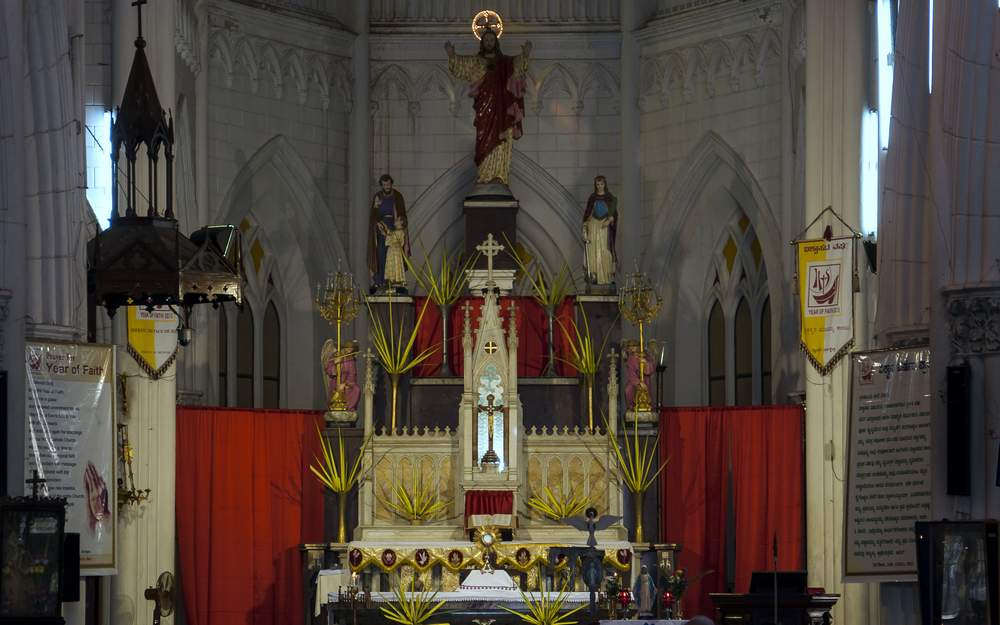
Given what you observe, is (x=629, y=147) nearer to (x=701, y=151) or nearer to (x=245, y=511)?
(x=701, y=151)

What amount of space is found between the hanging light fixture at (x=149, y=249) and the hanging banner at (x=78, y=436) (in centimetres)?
70

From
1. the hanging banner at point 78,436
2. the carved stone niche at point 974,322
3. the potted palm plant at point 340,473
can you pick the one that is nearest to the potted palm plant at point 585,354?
the potted palm plant at point 340,473

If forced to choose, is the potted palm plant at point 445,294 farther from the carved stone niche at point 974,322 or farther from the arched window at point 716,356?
the carved stone niche at point 974,322

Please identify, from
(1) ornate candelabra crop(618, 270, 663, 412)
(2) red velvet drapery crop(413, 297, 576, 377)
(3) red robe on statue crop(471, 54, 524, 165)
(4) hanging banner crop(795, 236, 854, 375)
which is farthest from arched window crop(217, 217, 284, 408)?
(4) hanging banner crop(795, 236, 854, 375)

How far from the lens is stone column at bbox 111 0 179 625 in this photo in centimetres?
2205

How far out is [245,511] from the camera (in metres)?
24.2

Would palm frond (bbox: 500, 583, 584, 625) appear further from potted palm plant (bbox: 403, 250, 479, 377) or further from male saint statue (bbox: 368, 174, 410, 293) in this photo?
male saint statue (bbox: 368, 174, 410, 293)

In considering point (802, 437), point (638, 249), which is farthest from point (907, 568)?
point (638, 249)

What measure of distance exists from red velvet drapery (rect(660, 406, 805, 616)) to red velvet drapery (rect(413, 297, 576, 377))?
1.61 meters

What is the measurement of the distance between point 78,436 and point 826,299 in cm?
837

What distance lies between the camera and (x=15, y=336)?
52.7ft

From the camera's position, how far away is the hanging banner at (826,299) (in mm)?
A: 21281

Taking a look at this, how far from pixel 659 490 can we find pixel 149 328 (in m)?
6.56

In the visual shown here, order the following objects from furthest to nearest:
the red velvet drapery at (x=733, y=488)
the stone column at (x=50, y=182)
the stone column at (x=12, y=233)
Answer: the red velvet drapery at (x=733, y=488) → the stone column at (x=50, y=182) → the stone column at (x=12, y=233)
